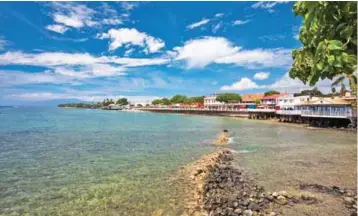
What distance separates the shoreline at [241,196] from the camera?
11859 millimetres

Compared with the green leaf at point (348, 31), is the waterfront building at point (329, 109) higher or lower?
lower

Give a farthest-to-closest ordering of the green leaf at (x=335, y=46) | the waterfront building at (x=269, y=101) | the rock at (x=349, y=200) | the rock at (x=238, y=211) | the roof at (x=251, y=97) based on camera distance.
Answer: the roof at (x=251, y=97), the waterfront building at (x=269, y=101), the rock at (x=349, y=200), the rock at (x=238, y=211), the green leaf at (x=335, y=46)

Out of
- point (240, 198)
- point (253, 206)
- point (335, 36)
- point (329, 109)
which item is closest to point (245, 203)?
point (253, 206)

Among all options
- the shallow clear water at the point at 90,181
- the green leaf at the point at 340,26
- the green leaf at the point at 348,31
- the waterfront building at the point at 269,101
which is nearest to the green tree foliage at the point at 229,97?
the waterfront building at the point at 269,101

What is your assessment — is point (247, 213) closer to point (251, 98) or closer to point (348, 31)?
point (348, 31)

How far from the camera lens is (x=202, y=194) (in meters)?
14.3

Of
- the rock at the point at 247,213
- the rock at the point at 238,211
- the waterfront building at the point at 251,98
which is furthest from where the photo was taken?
the waterfront building at the point at 251,98

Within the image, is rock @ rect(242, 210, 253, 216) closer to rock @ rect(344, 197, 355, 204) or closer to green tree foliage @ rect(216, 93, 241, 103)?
rock @ rect(344, 197, 355, 204)

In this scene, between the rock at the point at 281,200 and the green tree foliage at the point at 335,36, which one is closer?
the green tree foliage at the point at 335,36

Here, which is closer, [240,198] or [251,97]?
[240,198]

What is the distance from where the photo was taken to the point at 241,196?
524 inches

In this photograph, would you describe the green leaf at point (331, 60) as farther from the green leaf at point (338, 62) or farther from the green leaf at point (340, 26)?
A: the green leaf at point (340, 26)

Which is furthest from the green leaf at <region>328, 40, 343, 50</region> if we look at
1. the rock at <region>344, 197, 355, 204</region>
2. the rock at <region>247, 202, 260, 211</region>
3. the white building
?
the white building

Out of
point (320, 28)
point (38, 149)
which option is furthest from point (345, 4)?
point (38, 149)
